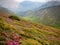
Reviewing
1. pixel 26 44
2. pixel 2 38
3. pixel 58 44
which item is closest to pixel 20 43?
pixel 26 44

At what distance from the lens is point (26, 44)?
44375 mm

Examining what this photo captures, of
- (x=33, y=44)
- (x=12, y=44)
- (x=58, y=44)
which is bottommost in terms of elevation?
(x=58, y=44)

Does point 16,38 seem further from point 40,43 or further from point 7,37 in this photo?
point 40,43

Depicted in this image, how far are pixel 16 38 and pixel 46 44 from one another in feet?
44.5

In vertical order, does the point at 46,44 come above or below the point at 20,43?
below

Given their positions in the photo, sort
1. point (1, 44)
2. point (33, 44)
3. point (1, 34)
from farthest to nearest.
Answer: point (33, 44)
point (1, 34)
point (1, 44)

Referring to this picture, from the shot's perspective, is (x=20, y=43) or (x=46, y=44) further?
(x=46, y=44)

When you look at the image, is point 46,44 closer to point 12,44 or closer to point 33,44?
→ point 33,44

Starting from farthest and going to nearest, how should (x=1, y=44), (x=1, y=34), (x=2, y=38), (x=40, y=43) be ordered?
(x=40, y=43), (x=1, y=34), (x=2, y=38), (x=1, y=44)

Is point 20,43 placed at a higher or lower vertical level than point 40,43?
higher

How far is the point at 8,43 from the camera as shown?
127ft

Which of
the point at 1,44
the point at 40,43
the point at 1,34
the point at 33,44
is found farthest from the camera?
the point at 40,43

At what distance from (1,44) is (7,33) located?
7.95 meters

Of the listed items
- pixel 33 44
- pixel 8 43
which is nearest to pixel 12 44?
pixel 8 43
